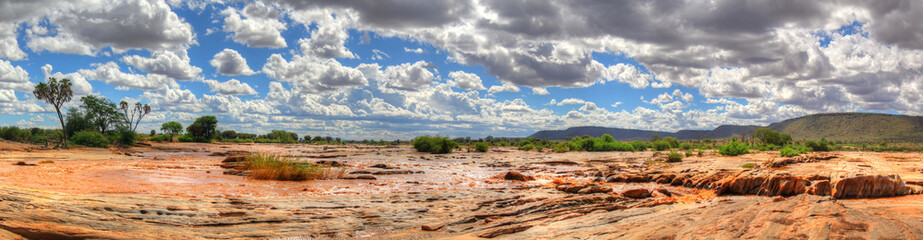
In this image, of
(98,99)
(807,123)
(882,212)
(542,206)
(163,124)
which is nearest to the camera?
(882,212)

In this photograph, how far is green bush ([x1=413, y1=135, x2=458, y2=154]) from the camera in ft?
194

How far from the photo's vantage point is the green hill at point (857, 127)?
387ft

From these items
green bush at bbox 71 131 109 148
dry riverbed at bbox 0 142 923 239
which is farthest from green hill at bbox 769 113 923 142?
green bush at bbox 71 131 109 148

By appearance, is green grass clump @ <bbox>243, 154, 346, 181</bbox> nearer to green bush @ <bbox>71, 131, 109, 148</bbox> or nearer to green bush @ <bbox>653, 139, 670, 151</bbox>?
green bush @ <bbox>71, 131, 109, 148</bbox>

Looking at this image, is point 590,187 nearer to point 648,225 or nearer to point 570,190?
point 570,190

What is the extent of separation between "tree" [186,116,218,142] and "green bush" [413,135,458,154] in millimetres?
55774

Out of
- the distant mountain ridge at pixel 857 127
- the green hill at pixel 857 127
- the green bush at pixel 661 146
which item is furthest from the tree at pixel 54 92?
the green hill at pixel 857 127

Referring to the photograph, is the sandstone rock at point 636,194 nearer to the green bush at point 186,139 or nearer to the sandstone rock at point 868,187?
the sandstone rock at point 868,187

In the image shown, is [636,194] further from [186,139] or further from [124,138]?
[186,139]

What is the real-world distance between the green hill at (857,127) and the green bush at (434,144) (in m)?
118

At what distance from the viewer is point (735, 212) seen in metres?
9.38

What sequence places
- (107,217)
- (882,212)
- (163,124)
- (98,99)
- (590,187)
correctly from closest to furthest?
(107,217) < (882,212) < (590,187) < (98,99) < (163,124)

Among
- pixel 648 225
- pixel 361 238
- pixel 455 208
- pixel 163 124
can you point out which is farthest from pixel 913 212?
pixel 163 124

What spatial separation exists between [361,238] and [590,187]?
9279 millimetres
